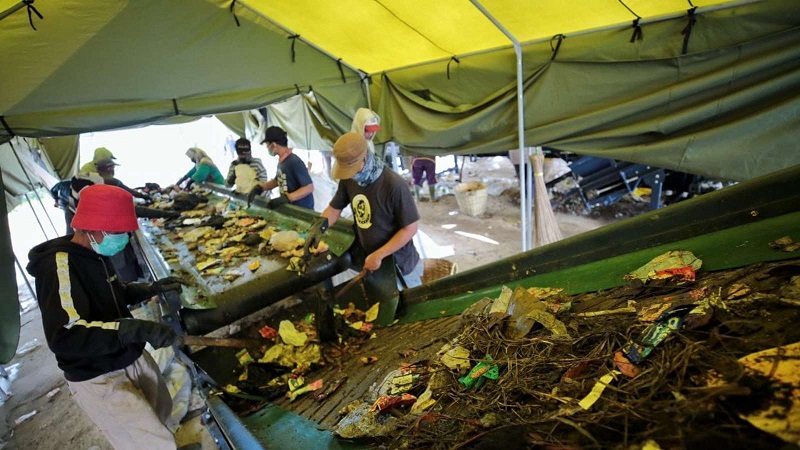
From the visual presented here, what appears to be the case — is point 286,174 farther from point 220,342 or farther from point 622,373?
point 622,373

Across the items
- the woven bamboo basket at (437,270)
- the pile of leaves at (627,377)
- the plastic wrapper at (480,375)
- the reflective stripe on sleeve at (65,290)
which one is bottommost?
the woven bamboo basket at (437,270)

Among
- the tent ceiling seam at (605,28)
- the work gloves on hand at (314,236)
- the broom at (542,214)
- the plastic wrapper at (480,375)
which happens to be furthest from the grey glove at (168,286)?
the broom at (542,214)

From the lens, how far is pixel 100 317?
6.86 ft

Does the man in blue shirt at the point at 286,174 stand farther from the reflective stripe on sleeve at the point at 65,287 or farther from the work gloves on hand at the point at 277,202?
the reflective stripe on sleeve at the point at 65,287

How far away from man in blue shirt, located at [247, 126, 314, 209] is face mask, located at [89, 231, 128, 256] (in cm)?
202

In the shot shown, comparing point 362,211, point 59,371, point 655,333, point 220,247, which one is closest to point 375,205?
point 362,211

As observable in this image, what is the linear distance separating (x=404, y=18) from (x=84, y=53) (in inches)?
115

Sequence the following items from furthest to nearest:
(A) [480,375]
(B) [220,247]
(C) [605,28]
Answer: (B) [220,247] → (C) [605,28] → (A) [480,375]

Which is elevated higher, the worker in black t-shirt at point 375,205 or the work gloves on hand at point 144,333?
the worker in black t-shirt at point 375,205

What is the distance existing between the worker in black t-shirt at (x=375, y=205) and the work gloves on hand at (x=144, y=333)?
1.06m

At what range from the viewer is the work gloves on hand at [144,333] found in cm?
201

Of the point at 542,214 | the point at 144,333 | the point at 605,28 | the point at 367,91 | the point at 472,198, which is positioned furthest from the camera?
the point at 472,198

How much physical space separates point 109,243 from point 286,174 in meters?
2.33

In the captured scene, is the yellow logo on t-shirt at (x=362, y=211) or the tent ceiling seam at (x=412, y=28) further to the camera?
the tent ceiling seam at (x=412, y=28)
